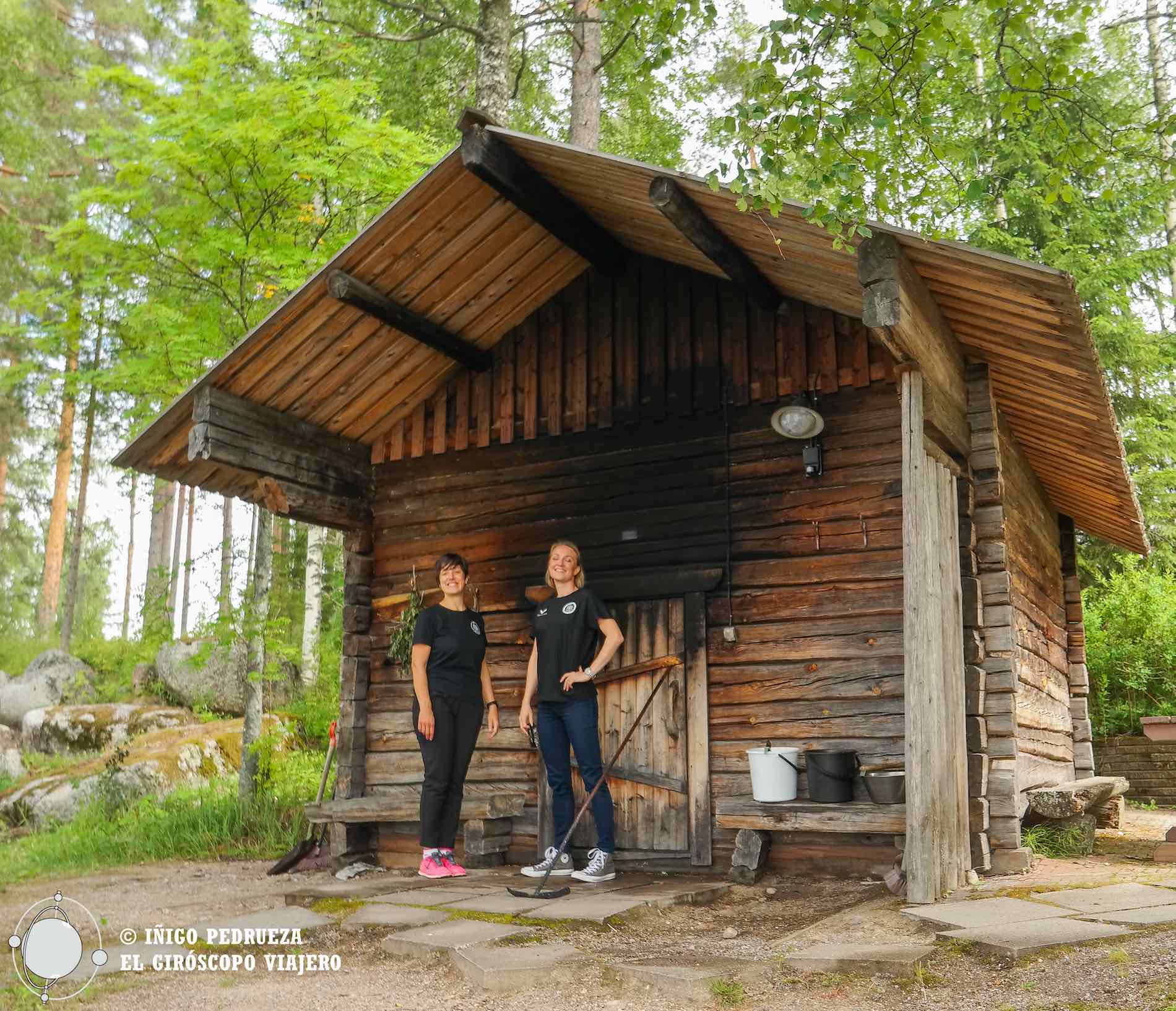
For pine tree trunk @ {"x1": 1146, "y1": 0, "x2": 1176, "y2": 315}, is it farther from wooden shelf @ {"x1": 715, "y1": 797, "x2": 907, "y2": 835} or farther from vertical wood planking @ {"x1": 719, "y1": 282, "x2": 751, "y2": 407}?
wooden shelf @ {"x1": 715, "y1": 797, "x2": 907, "y2": 835}

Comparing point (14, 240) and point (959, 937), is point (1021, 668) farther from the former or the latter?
point (14, 240)

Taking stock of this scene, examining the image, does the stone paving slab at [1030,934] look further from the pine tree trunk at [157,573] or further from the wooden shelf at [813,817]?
the pine tree trunk at [157,573]

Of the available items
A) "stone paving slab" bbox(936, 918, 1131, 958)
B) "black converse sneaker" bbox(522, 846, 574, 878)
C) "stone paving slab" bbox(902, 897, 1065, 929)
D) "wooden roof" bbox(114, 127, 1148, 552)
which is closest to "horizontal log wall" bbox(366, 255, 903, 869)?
"wooden roof" bbox(114, 127, 1148, 552)

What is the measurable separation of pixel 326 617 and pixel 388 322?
11.5 m

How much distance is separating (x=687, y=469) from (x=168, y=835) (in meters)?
6.03

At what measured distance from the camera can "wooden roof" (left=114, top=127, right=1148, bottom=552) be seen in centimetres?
577

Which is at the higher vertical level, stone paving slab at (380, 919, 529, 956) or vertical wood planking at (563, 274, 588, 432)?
vertical wood planking at (563, 274, 588, 432)

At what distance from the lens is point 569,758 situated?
6.78 m

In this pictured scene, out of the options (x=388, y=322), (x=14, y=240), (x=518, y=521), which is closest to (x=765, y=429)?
(x=518, y=521)

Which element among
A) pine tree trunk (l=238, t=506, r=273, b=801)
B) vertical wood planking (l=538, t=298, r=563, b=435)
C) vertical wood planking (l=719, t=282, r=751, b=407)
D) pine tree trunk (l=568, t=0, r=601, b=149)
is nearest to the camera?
vertical wood planking (l=719, t=282, r=751, b=407)

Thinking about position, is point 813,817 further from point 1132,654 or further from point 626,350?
point 1132,654

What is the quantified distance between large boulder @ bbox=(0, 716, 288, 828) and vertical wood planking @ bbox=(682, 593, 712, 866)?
7086 millimetres

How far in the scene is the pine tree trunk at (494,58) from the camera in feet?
36.0

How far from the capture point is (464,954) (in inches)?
177
